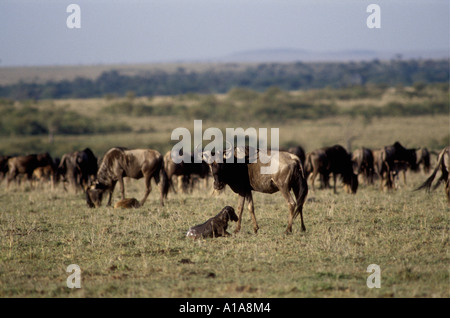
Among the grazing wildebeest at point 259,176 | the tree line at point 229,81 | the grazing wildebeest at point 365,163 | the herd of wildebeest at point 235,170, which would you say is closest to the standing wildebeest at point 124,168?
the herd of wildebeest at point 235,170

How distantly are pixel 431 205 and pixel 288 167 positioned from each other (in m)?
4.79

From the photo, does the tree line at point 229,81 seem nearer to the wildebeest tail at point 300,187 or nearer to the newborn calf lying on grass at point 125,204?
the newborn calf lying on grass at point 125,204

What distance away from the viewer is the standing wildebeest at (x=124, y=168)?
14.5 m

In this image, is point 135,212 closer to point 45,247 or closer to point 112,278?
point 45,247

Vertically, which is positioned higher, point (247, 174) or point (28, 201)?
point (247, 174)

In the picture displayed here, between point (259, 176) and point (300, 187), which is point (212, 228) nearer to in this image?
point (259, 176)

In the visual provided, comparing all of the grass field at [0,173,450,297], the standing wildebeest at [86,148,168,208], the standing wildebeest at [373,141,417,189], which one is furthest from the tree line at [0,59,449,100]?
the grass field at [0,173,450,297]

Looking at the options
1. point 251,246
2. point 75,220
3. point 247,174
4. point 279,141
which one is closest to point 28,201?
point 75,220

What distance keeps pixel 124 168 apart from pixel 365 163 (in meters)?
9.00

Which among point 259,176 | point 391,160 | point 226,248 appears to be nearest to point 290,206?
point 259,176

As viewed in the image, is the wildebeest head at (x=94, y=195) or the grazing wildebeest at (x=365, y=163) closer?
the wildebeest head at (x=94, y=195)

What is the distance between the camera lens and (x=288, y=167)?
10.3m

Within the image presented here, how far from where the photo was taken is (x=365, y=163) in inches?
776

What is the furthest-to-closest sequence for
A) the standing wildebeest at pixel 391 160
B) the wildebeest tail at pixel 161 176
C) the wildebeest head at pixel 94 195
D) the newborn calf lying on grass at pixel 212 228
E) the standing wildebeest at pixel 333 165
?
the standing wildebeest at pixel 391 160, the standing wildebeest at pixel 333 165, the wildebeest tail at pixel 161 176, the wildebeest head at pixel 94 195, the newborn calf lying on grass at pixel 212 228
